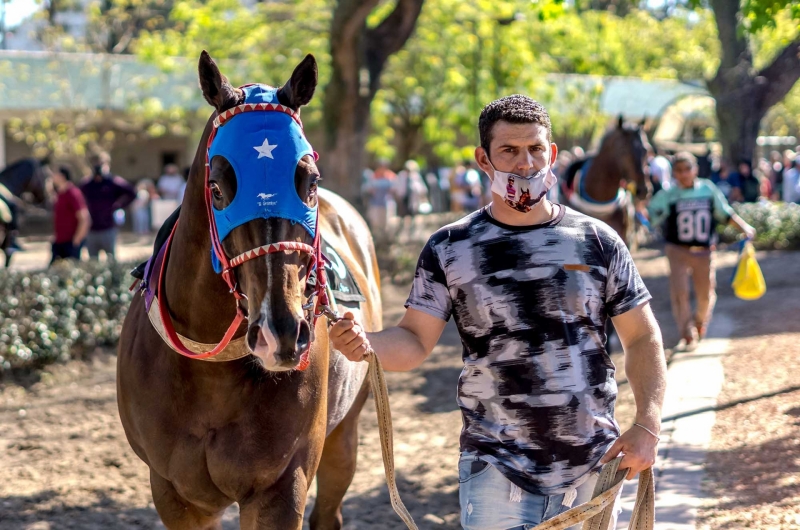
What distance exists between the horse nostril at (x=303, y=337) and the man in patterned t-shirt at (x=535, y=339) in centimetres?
41

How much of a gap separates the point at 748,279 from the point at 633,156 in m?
2.04

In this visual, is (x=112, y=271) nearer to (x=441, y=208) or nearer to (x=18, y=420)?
(x=18, y=420)

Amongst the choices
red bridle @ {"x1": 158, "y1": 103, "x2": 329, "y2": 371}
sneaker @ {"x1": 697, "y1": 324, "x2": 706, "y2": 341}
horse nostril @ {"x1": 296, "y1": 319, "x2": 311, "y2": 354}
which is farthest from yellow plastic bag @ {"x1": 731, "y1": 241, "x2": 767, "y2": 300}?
horse nostril @ {"x1": 296, "y1": 319, "x2": 311, "y2": 354}

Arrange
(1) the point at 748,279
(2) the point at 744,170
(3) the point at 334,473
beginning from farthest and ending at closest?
(2) the point at 744,170
(1) the point at 748,279
(3) the point at 334,473

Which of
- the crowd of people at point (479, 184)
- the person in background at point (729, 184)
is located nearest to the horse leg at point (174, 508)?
the crowd of people at point (479, 184)

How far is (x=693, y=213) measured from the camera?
9664 millimetres

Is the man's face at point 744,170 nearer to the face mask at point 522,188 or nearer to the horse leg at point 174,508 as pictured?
the face mask at point 522,188

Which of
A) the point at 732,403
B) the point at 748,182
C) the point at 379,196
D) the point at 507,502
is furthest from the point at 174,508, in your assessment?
the point at 379,196

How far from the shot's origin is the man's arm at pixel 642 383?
277 cm

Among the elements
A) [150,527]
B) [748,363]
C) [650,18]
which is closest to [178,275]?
[150,527]

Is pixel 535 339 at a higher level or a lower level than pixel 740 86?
lower

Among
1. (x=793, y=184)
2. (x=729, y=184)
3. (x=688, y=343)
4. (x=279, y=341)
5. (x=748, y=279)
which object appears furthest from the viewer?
(x=793, y=184)

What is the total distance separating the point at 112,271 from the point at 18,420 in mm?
2768

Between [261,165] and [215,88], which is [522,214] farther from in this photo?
[215,88]
